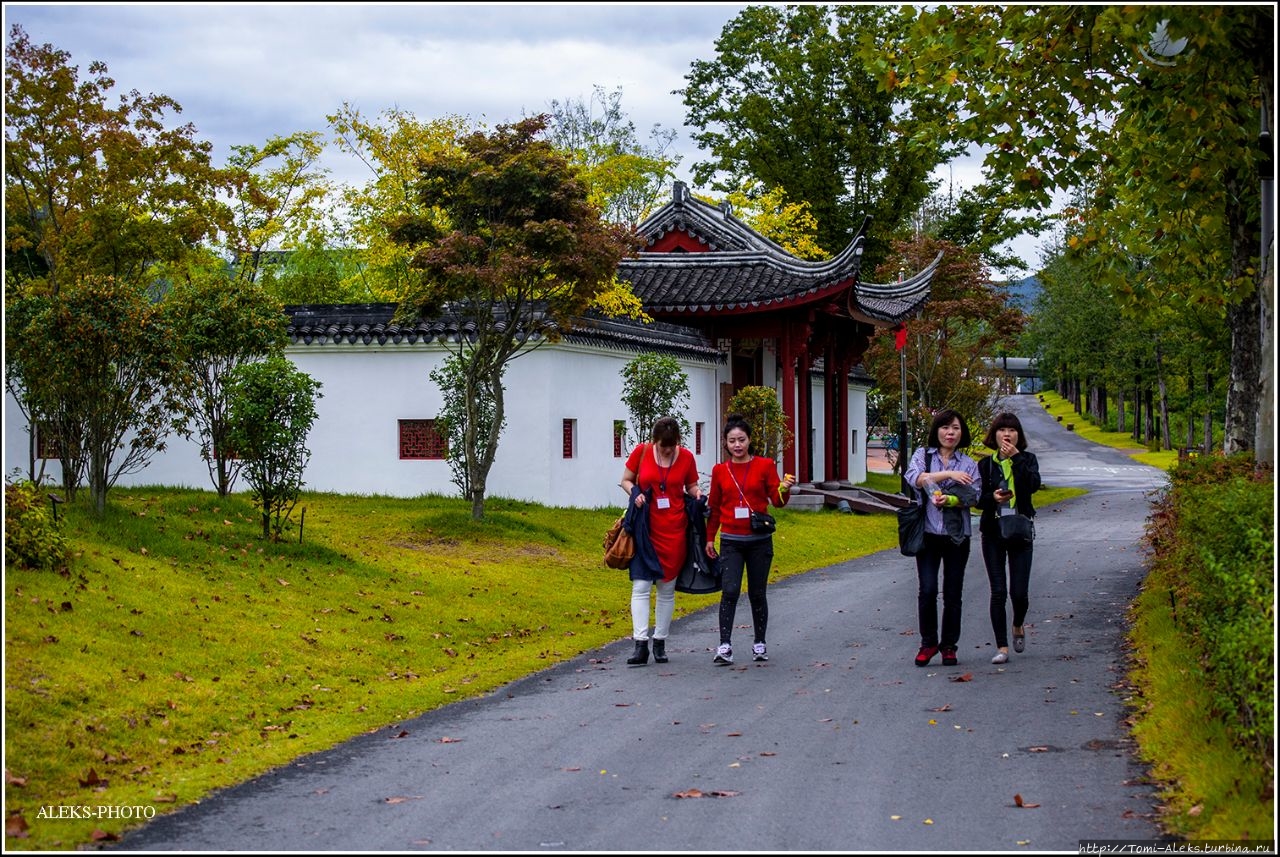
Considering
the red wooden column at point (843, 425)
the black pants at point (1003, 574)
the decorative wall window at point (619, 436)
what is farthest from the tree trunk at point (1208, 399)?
the black pants at point (1003, 574)

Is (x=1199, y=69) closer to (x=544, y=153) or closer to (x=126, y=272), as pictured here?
(x=544, y=153)

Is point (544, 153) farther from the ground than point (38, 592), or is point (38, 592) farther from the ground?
point (544, 153)

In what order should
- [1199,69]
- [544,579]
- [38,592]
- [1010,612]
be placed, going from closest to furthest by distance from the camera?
1. [38,592]
2. [1199,69]
3. [1010,612]
4. [544,579]

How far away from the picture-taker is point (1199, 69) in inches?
455

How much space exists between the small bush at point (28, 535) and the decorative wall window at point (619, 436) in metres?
14.5

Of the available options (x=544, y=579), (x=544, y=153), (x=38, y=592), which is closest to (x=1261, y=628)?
(x=38, y=592)

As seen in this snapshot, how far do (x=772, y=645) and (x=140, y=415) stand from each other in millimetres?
7173

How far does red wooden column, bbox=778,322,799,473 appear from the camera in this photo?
100 ft

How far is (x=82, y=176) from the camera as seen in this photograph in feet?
76.7

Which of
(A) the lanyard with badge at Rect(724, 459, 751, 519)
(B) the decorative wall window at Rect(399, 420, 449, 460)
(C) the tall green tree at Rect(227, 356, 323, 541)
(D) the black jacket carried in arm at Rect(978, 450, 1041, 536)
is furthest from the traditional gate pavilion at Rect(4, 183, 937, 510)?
(D) the black jacket carried in arm at Rect(978, 450, 1041, 536)

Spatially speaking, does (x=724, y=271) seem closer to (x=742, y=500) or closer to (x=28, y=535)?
(x=742, y=500)

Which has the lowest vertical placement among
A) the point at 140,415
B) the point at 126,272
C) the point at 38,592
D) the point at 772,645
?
the point at 772,645

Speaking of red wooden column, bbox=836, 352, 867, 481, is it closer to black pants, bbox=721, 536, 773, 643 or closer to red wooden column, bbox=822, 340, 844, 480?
red wooden column, bbox=822, 340, 844, 480

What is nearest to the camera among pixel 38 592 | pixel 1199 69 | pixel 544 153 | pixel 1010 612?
pixel 38 592
